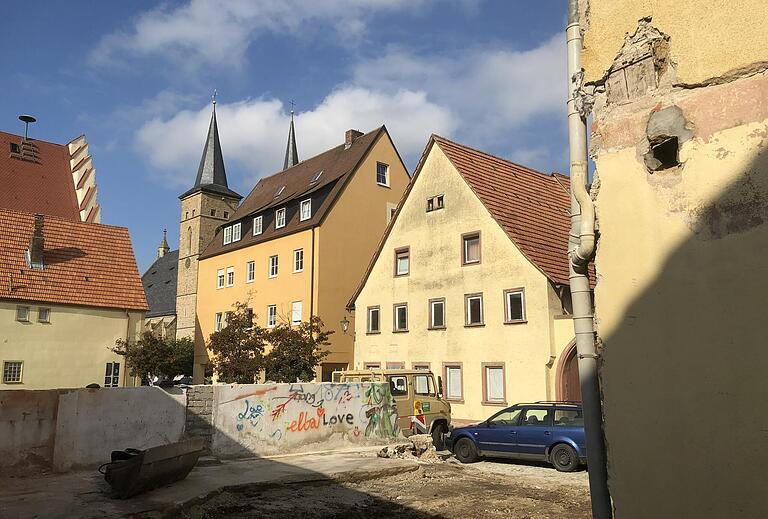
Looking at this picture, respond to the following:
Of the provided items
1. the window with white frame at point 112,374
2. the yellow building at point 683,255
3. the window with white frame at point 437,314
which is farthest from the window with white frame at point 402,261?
the yellow building at point 683,255

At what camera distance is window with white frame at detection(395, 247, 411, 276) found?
28.5 m

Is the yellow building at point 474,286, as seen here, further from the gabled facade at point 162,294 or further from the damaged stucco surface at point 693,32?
the gabled facade at point 162,294

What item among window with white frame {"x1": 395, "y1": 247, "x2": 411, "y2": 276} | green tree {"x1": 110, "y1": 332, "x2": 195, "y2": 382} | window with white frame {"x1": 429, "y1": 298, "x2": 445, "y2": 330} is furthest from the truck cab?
green tree {"x1": 110, "y1": 332, "x2": 195, "y2": 382}

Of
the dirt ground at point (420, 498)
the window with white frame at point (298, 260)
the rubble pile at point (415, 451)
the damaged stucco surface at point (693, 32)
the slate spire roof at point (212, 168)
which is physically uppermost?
the slate spire roof at point (212, 168)

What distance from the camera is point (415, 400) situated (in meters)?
19.0

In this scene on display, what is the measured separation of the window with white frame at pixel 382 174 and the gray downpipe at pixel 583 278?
31.0 metres

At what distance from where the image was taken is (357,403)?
17516mm

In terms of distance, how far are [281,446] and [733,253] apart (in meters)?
12.6

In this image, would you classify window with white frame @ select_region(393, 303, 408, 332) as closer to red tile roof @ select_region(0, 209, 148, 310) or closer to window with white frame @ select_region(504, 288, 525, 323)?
window with white frame @ select_region(504, 288, 525, 323)

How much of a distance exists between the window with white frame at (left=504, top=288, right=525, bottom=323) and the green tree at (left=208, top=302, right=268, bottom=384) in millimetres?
10757

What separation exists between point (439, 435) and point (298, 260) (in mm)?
19105

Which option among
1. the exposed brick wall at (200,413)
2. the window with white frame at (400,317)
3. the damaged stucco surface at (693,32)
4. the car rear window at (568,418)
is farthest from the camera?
the window with white frame at (400,317)

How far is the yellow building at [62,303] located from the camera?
23.9m

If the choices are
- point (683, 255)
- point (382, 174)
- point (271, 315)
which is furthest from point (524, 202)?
point (683, 255)
